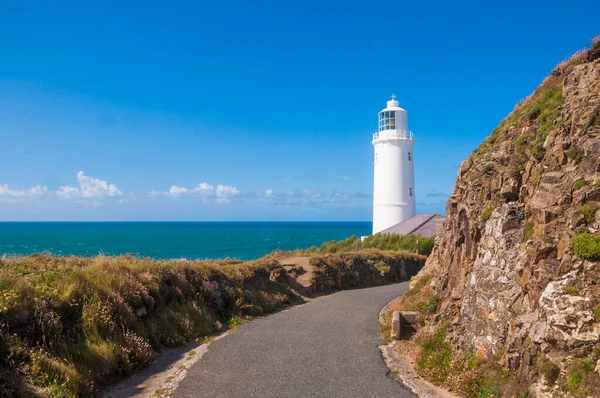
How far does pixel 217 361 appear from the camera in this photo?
11.2 m

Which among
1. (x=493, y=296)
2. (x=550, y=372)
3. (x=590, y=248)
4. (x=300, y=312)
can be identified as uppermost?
(x=590, y=248)

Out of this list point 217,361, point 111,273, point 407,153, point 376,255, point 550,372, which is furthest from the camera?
point 407,153

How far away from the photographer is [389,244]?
35.1 m

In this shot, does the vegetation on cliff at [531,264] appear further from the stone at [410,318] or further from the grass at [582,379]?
the stone at [410,318]

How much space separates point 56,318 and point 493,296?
31.6 ft

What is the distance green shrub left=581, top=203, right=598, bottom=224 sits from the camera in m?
8.01

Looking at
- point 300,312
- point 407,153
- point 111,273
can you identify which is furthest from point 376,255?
point 111,273

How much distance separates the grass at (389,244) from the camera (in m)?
33.7

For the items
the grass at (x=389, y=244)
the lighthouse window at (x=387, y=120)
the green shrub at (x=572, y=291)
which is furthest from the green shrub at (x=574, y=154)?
the lighthouse window at (x=387, y=120)

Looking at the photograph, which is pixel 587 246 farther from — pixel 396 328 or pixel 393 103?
pixel 393 103

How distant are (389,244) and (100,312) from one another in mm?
26623

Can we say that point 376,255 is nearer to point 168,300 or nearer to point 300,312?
point 300,312

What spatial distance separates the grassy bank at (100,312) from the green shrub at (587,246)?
956 centimetres

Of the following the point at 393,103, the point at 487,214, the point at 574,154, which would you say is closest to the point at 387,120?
the point at 393,103
